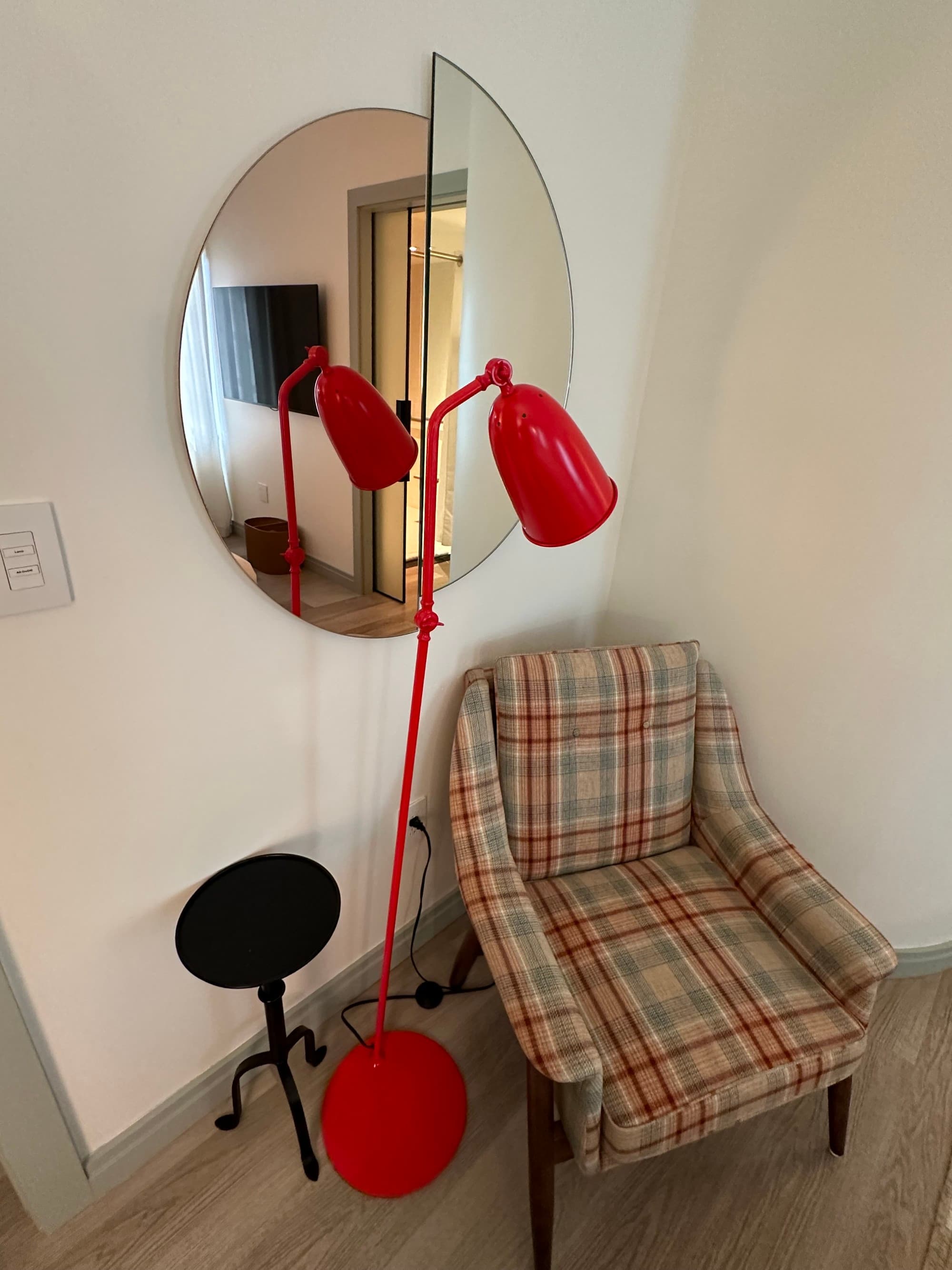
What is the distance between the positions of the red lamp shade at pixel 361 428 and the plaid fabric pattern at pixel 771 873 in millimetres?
A: 907

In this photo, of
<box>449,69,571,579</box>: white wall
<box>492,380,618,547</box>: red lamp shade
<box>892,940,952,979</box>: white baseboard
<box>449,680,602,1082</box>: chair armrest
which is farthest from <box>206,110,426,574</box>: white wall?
<box>892,940,952,979</box>: white baseboard

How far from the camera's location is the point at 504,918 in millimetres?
1158

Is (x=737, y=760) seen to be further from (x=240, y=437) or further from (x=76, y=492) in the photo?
(x=76, y=492)

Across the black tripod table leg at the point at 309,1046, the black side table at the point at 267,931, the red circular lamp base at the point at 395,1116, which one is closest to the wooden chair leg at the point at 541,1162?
the red circular lamp base at the point at 395,1116

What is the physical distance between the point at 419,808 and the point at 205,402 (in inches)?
39.2

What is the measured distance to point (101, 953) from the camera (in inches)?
41.5

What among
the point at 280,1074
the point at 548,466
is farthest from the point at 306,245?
the point at 280,1074

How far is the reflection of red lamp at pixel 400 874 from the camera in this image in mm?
746

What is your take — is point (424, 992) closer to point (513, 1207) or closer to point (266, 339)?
point (513, 1207)

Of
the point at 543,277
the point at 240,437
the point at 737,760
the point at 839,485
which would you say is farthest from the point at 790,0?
the point at 737,760

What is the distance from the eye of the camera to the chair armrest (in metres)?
0.95

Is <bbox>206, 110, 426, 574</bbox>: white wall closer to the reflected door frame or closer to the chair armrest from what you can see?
the reflected door frame

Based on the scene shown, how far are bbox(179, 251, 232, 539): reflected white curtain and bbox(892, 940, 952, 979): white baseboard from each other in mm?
1938

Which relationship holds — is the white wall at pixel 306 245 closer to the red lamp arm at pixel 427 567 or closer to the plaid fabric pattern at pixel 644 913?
the red lamp arm at pixel 427 567
